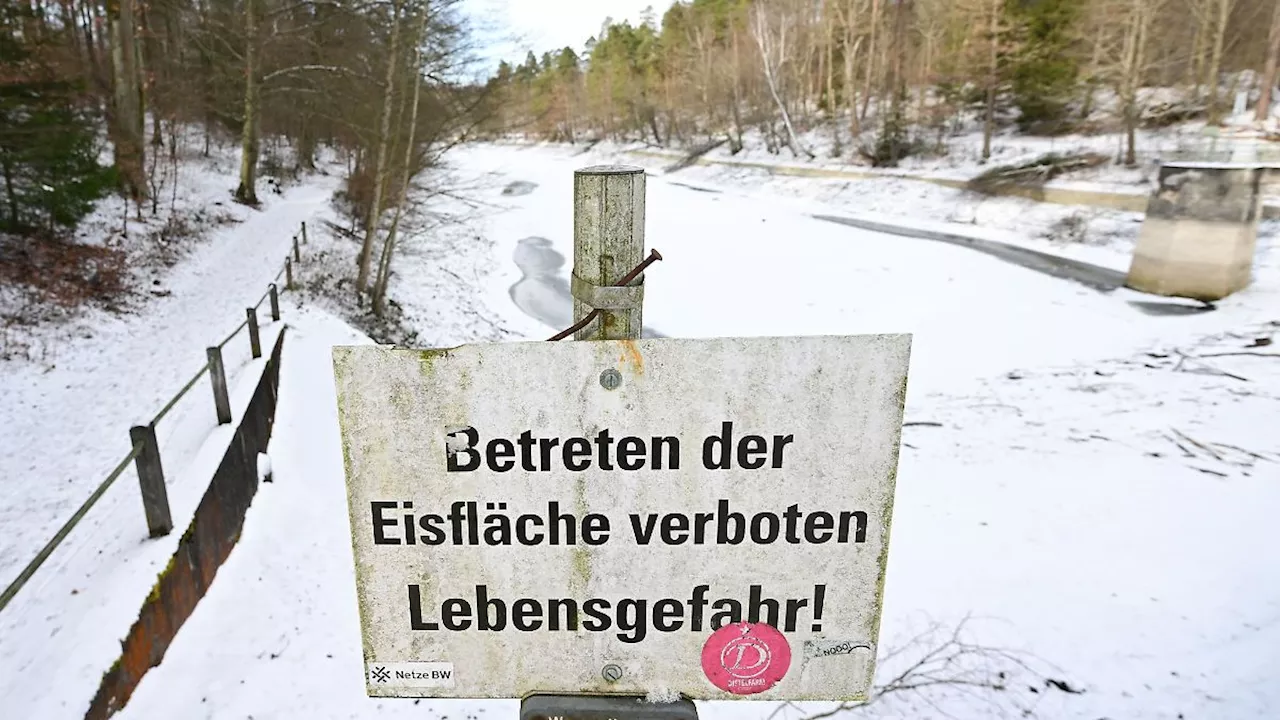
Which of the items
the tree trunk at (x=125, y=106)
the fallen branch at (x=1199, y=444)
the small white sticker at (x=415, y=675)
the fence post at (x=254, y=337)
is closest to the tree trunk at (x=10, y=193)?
the tree trunk at (x=125, y=106)

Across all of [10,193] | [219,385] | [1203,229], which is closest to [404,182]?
[10,193]

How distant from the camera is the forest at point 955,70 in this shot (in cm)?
2886

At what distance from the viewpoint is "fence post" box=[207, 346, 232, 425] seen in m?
6.30

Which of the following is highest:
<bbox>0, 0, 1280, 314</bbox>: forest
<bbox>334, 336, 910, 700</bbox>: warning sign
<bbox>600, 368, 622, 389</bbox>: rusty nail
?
<bbox>0, 0, 1280, 314</bbox>: forest

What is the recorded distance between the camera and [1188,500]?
27.4 feet

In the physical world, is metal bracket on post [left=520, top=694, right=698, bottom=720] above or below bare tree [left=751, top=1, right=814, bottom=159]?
below

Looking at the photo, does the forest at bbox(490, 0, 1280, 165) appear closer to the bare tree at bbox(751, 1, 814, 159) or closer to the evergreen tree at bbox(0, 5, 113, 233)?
the bare tree at bbox(751, 1, 814, 159)

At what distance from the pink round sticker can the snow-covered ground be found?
3.49 m

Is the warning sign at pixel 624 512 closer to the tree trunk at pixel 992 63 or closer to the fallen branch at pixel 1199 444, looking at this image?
the fallen branch at pixel 1199 444

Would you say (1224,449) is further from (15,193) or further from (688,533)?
(15,193)

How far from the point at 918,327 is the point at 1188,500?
8.77 m

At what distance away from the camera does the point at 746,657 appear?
1468 millimetres

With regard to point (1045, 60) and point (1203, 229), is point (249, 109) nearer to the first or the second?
point (1203, 229)

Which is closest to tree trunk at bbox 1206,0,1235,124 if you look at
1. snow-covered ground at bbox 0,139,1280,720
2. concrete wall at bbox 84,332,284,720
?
snow-covered ground at bbox 0,139,1280,720
